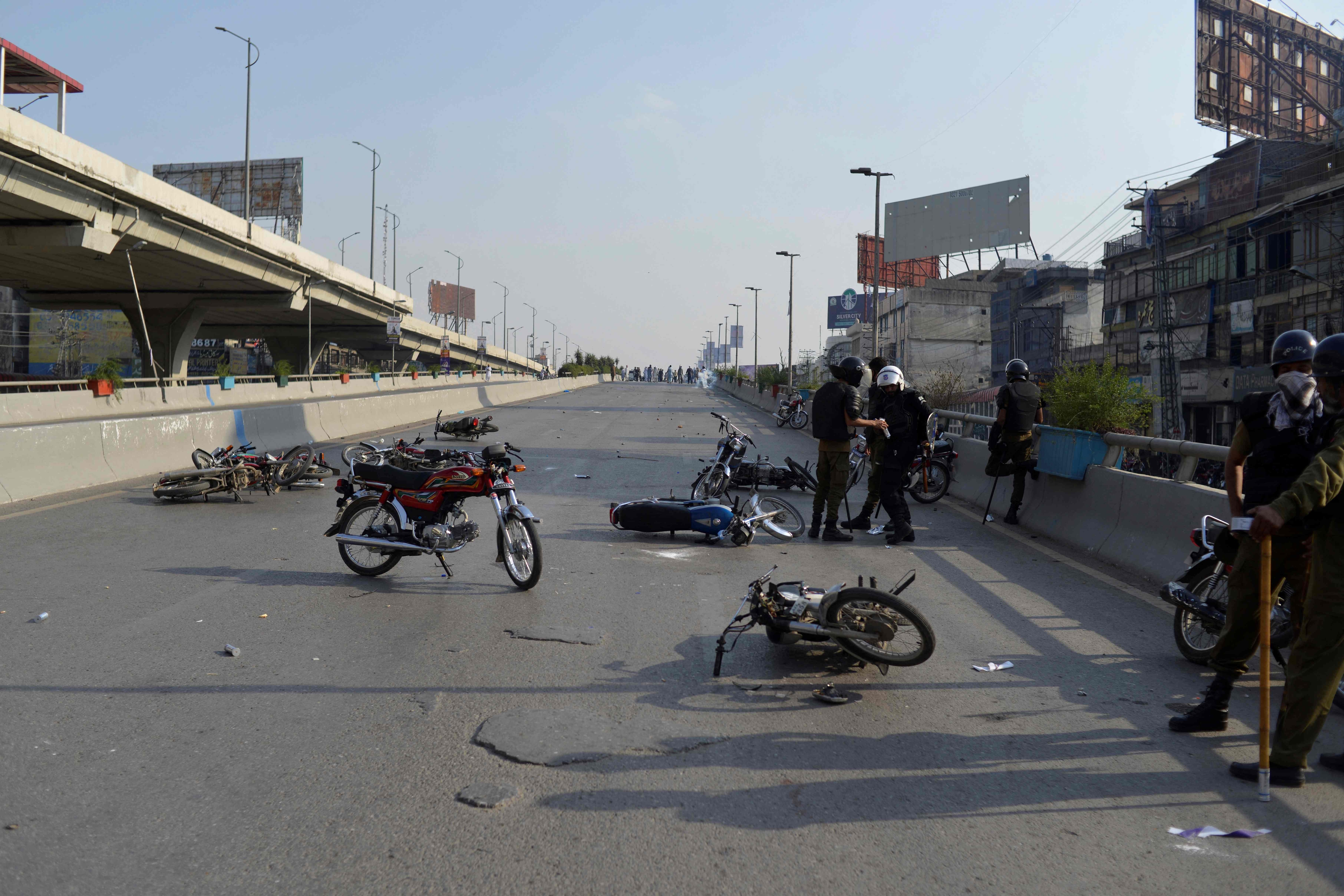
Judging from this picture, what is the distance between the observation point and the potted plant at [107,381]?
25.6 m

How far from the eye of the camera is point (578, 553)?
32.4 feet

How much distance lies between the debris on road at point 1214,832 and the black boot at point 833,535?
23.1ft

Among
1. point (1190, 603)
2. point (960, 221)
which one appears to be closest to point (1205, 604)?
point (1190, 603)

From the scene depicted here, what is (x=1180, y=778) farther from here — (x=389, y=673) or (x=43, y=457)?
(x=43, y=457)

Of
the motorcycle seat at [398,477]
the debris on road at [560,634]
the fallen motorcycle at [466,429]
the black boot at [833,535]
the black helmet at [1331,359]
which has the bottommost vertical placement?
the debris on road at [560,634]

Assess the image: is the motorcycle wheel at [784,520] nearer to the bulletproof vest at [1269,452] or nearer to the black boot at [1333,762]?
the bulletproof vest at [1269,452]

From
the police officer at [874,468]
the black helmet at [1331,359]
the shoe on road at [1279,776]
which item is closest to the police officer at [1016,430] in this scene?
the police officer at [874,468]

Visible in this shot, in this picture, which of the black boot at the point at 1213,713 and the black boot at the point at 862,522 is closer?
the black boot at the point at 1213,713

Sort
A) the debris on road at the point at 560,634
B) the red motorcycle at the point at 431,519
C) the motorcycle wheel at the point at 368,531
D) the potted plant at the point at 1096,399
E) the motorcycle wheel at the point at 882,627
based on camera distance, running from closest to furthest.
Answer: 1. the motorcycle wheel at the point at 882,627
2. the debris on road at the point at 560,634
3. the red motorcycle at the point at 431,519
4. the motorcycle wheel at the point at 368,531
5. the potted plant at the point at 1096,399

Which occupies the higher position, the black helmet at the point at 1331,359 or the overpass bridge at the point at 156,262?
the overpass bridge at the point at 156,262

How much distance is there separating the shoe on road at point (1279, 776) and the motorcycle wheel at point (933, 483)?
9964 millimetres

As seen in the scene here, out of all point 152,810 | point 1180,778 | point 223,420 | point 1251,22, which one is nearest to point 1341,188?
point 1251,22

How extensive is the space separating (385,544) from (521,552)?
1.15 m

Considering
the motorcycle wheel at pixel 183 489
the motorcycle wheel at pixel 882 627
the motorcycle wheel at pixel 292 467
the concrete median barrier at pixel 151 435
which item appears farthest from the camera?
the motorcycle wheel at pixel 292 467
